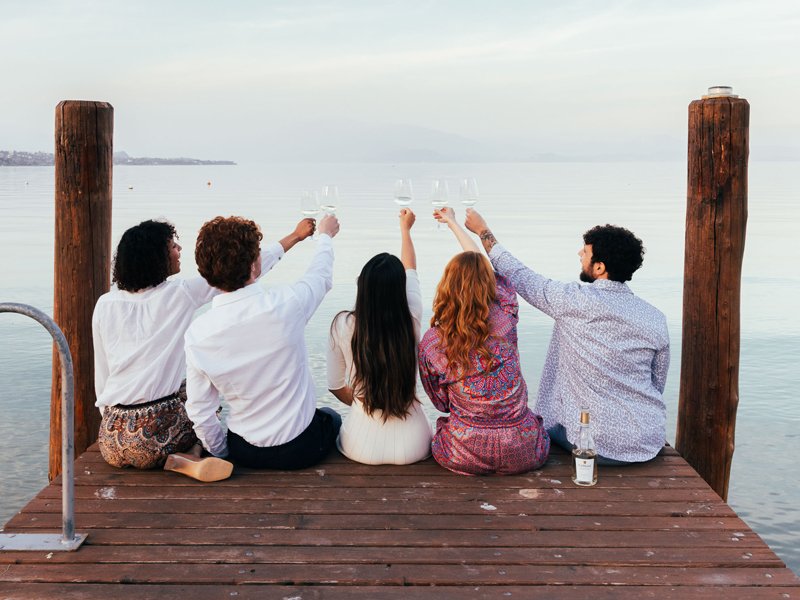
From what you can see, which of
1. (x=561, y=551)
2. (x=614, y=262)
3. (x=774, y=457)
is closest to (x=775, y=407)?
(x=774, y=457)

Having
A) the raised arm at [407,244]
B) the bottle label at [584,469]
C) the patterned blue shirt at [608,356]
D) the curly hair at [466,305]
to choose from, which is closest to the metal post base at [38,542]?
the curly hair at [466,305]

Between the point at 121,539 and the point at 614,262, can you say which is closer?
the point at 121,539

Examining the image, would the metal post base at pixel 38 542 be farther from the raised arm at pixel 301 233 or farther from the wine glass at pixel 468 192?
the wine glass at pixel 468 192

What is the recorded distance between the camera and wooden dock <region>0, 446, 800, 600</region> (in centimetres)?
362

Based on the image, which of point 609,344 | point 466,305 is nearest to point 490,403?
point 466,305

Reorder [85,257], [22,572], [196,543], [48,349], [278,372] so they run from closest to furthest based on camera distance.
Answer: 1. [22,572]
2. [196,543]
3. [278,372]
4. [85,257]
5. [48,349]

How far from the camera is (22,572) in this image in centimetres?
373

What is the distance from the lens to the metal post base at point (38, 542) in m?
3.89

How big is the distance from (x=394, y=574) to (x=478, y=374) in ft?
4.14

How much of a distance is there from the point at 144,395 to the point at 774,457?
6848 millimetres

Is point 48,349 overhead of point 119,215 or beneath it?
beneath

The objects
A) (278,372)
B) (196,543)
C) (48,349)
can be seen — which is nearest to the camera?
(196,543)

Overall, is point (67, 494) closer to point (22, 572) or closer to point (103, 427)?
point (22, 572)

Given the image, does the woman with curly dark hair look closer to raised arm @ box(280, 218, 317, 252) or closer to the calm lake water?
raised arm @ box(280, 218, 317, 252)
